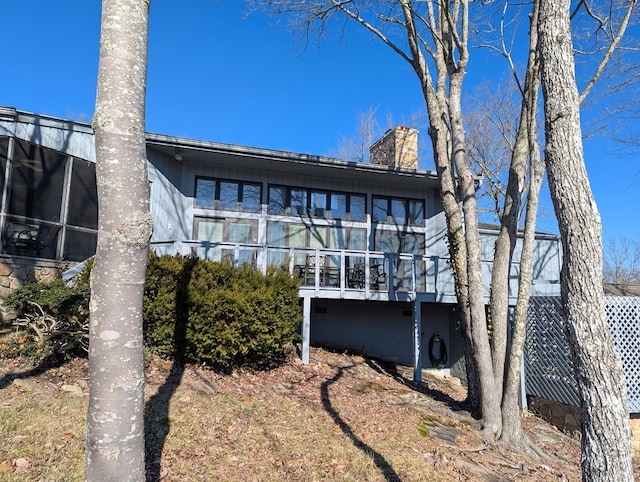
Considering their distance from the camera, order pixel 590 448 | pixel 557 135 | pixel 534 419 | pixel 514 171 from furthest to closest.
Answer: pixel 534 419 < pixel 514 171 < pixel 557 135 < pixel 590 448

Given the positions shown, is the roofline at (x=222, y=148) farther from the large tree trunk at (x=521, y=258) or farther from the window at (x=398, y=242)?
the large tree trunk at (x=521, y=258)

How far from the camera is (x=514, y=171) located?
7.14 m

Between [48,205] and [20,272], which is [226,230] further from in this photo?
[20,272]

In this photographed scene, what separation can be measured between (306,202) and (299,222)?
1.92ft

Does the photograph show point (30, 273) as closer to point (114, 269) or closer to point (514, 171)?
point (114, 269)

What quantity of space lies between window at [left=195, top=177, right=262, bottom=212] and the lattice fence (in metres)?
6.90

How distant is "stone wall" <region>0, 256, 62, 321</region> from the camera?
24.2ft

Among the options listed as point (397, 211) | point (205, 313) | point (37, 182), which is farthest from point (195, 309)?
point (397, 211)

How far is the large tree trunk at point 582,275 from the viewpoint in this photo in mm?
2621

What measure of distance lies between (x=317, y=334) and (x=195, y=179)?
487 centimetres

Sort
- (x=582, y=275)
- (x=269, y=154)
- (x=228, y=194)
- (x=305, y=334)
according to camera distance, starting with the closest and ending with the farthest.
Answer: (x=582, y=275)
(x=305, y=334)
(x=269, y=154)
(x=228, y=194)

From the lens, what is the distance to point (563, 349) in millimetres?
8281

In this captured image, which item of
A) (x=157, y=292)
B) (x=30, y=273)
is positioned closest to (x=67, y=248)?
(x=30, y=273)

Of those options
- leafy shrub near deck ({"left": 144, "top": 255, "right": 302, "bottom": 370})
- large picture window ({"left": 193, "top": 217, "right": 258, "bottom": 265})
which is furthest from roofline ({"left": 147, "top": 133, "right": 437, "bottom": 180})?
leafy shrub near deck ({"left": 144, "top": 255, "right": 302, "bottom": 370})
